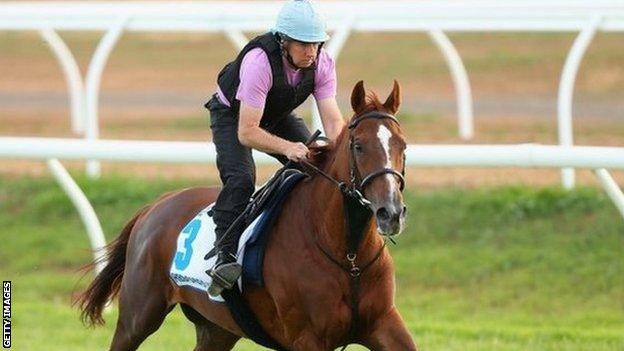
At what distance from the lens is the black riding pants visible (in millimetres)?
7273

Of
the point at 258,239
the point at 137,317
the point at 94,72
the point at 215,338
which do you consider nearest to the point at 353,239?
the point at 258,239

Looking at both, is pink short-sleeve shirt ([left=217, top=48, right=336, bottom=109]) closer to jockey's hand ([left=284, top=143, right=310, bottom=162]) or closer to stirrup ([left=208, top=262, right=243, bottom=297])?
jockey's hand ([left=284, top=143, right=310, bottom=162])

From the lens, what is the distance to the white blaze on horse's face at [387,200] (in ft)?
20.5

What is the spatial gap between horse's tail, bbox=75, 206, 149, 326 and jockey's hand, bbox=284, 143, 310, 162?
1.61 metres

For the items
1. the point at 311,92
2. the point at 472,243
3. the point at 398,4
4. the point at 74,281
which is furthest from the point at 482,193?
the point at 311,92

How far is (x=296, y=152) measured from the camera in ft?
22.8

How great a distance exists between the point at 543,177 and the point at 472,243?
171 cm

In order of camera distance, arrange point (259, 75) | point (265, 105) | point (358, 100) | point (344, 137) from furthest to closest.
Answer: point (265, 105) < point (259, 75) < point (344, 137) < point (358, 100)

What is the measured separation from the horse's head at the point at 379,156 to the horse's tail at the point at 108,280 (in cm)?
201

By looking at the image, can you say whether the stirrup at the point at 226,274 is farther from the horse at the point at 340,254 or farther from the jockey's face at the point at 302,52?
the jockey's face at the point at 302,52

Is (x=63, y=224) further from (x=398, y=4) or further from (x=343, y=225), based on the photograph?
(x=343, y=225)

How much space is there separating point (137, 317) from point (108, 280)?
21.4 inches

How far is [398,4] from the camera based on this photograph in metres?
11.7

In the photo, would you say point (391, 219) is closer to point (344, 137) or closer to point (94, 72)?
point (344, 137)
